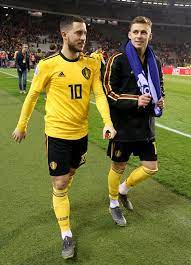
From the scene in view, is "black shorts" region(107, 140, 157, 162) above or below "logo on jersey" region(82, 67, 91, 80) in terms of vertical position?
below

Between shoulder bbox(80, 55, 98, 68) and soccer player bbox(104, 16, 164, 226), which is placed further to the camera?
soccer player bbox(104, 16, 164, 226)

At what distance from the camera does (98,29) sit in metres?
58.9

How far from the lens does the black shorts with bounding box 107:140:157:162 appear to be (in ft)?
15.4

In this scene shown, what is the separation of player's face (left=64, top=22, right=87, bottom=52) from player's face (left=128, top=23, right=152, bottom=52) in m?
0.64

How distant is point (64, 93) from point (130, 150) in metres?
1.14

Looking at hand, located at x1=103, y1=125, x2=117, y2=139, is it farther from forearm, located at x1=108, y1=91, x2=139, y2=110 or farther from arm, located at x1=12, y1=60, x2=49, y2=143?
arm, located at x1=12, y1=60, x2=49, y2=143

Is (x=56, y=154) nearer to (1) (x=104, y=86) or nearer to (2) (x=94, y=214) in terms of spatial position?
(1) (x=104, y=86)

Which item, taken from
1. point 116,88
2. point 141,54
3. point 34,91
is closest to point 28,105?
point 34,91

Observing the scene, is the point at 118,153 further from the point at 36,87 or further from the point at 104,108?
the point at 36,87

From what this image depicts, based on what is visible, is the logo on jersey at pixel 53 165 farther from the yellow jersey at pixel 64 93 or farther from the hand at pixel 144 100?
the hand at pixel 144 100

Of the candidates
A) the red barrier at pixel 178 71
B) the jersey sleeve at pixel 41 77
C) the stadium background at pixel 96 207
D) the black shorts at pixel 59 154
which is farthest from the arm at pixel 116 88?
the red barrier at pixel 178 71

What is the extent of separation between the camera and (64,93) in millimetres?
4020

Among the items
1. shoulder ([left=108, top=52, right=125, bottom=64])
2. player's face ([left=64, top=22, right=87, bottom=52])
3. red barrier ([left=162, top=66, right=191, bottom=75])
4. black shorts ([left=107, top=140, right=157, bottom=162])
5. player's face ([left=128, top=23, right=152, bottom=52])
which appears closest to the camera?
player's face ([left=64, top=22, right=87, bottom=52])

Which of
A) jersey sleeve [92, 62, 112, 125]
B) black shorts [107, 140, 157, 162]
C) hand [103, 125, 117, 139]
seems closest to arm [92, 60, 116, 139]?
jersey sleeve [92, 62, 112, 125]
